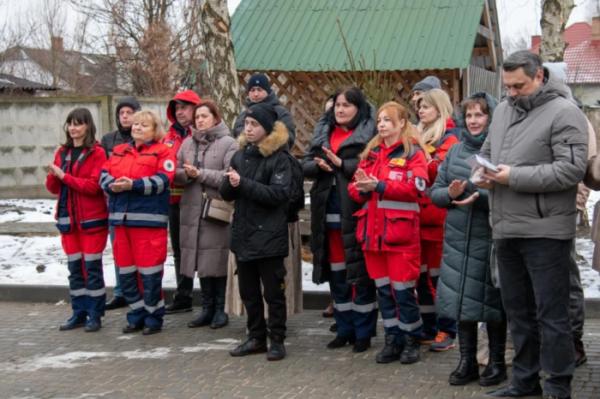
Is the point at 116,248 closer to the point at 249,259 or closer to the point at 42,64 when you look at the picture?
the point at 249,259

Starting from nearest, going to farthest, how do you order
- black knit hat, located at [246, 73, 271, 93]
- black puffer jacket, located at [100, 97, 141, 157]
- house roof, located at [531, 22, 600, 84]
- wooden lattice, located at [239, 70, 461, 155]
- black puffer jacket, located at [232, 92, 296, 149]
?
black puffer jacket, located at [232, 92, 296, 149] < black knit hat, located at [246, 73, 271, 93] < black puffer jacket, located at [100, 97, 141, 157] < wooden lattice, located at [239, 70, 461, 155] < house roof, located at [531, 22, 600, 84]

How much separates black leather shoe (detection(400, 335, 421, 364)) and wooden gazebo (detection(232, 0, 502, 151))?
906cm

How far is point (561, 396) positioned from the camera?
532 centimetres

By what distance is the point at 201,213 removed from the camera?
308 inches

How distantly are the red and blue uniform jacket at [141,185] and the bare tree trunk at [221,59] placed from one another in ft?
8.20

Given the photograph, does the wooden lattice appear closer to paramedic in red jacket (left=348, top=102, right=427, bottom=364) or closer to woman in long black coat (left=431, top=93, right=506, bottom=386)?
paramedic in red jacket (left=348, top=102, right=427, bottom=364)

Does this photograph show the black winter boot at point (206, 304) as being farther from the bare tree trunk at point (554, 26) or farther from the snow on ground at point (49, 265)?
the bare tree trunk at point (554, 26)

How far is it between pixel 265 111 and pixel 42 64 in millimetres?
35242

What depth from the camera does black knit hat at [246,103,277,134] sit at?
6797 mm

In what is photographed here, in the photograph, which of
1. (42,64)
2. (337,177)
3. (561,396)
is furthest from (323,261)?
(42,64)

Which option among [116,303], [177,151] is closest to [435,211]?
[177,151]

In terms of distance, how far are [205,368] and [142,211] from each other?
1.53m

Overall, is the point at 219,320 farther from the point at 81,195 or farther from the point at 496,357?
the point at 496,357

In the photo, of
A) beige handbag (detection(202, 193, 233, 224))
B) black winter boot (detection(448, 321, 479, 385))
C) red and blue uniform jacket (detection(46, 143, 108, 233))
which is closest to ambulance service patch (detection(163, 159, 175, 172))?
beige handbag (detection(202, 193, 233, 224))
